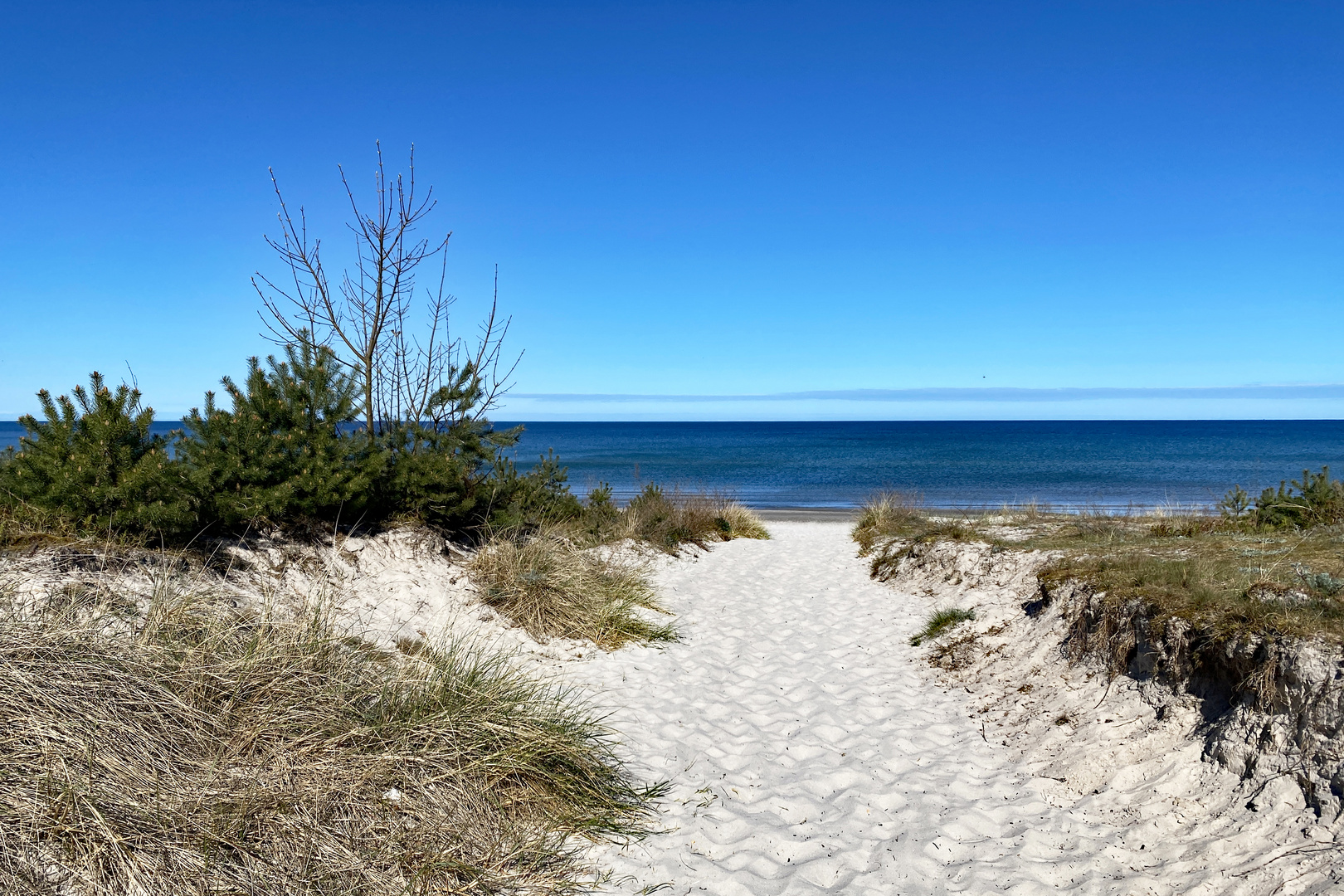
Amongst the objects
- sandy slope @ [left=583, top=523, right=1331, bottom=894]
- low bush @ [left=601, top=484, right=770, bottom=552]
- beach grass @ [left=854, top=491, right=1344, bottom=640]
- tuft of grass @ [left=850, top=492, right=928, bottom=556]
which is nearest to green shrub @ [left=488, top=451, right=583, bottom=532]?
low bush @ [left=601, top=484, right=770, bottom=552]

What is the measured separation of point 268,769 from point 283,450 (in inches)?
200

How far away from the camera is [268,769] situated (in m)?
3.60

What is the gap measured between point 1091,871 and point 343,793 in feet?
12.2

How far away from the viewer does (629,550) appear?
12.4 meters

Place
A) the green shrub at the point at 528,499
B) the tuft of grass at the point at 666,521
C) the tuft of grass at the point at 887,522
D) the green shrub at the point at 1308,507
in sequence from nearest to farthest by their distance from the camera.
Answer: the green shrub at the point at 1308,507 → the green shrub at the point at 528,499 → the tuft of grass at the point at 666,521 → the tuft of grass at the point at 887,522

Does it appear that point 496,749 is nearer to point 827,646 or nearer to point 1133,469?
point 827,646

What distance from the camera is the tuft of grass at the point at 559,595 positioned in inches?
317

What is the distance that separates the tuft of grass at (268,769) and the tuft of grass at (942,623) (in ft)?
15.0

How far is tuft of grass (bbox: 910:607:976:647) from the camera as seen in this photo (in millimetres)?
8117

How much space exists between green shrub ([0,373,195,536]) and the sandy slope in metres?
4.11

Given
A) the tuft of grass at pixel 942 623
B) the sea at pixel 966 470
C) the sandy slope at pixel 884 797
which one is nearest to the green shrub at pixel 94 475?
the sandy slope at pixel 884 797

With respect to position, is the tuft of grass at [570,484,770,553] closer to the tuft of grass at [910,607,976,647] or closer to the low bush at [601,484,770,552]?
the low bush at [601,484,770,552]

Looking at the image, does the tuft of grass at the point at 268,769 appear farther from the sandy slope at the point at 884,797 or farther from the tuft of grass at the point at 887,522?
the tuft of grass at the point at 887,522

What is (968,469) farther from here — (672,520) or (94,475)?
(94,475)
